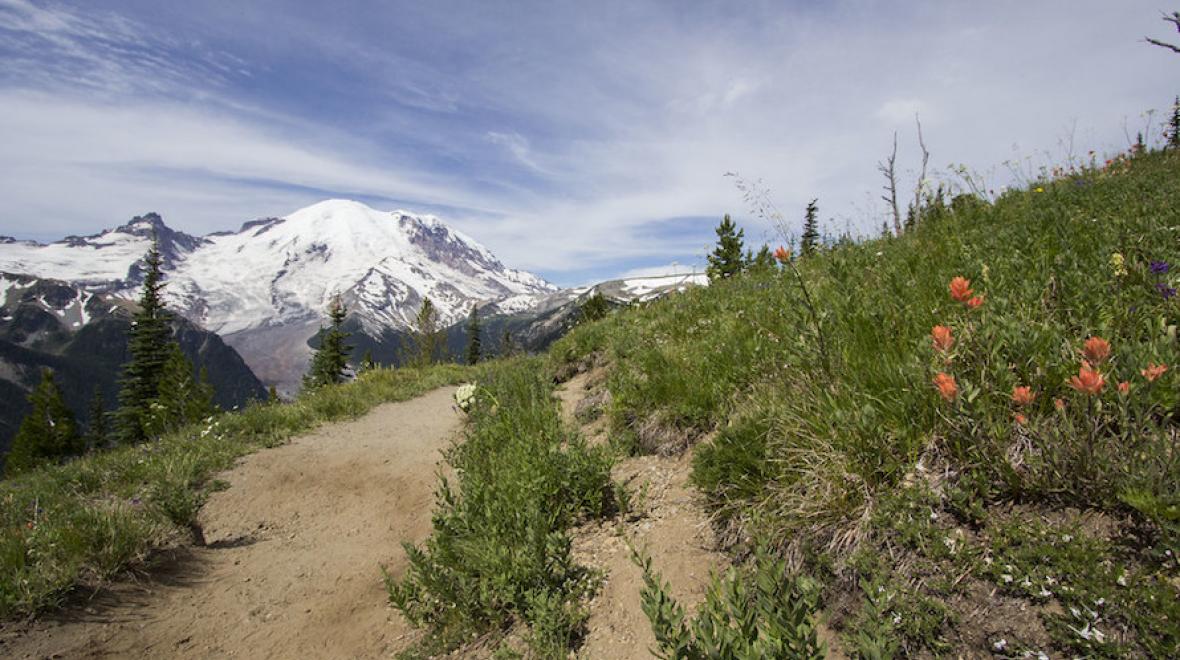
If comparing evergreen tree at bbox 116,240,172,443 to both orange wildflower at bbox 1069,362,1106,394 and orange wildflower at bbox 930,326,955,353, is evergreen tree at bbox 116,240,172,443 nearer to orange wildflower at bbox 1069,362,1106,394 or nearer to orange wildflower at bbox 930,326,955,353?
orange wildflower at bbox 930,326,955,353

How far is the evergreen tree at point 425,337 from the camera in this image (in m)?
17.9

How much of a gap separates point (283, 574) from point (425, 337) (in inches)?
572

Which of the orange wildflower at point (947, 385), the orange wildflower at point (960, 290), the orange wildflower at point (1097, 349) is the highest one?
the orange wildflower at point (960, 290)

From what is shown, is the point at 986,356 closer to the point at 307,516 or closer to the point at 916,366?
the point at 916,366

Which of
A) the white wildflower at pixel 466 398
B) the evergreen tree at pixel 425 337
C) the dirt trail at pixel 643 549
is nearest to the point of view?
the dirt trail at pixel 643 549

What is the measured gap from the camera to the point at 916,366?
2588mm

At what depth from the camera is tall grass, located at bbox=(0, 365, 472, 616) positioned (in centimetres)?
372

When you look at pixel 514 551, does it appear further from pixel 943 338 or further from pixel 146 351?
pixel 146 351

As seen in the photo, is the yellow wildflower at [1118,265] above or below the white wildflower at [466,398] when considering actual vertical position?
above

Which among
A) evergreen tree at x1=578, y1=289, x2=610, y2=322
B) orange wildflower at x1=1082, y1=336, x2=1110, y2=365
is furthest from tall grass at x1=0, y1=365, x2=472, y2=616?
orange wildflower at x1=1082, y1=336, x2=1110, y2=365

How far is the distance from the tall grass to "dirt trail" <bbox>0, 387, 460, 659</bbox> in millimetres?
266

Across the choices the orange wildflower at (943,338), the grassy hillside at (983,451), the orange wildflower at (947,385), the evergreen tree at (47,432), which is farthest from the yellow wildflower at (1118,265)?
the evergreen tree at (47,432)

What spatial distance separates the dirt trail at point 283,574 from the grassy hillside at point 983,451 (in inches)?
120

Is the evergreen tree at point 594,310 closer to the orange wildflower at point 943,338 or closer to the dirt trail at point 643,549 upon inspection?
the dirt trail at point 643,549
